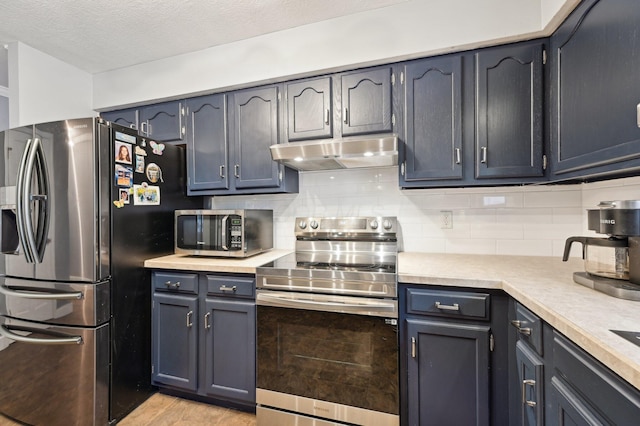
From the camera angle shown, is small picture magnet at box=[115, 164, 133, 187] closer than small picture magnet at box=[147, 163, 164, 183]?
Yes

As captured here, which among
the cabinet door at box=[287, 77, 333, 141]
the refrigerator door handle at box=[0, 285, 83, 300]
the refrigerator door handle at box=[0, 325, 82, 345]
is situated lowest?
the refrigerator door handle at box=[0, 325, 82, 345]

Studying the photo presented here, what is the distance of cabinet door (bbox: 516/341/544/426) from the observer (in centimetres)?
104

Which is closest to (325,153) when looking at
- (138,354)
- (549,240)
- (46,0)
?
(549,240)

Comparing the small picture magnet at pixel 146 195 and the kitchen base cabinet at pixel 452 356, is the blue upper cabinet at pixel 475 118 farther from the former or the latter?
the small picture magnet at pixel 146 195

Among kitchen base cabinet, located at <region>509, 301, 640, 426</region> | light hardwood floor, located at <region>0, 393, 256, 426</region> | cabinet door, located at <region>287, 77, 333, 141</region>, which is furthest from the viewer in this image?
cabinet door, located at <region>287, 77, 333, 141</region>

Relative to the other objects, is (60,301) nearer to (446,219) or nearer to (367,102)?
(367,102)

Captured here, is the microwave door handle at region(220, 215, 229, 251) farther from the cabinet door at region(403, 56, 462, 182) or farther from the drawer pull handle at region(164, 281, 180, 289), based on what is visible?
the cabinet door at region(403, 56, 462, 182)

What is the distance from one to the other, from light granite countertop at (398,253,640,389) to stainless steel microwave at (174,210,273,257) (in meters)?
1.02

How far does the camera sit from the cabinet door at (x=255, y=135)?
82.2 inches

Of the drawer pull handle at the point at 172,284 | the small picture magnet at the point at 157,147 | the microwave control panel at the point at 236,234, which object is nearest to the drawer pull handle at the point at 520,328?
the microwave control panel at the point at 236,234

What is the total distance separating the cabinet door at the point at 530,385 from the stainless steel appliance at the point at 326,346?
1.68ft

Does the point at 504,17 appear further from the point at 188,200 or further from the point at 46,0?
the point at 46,0

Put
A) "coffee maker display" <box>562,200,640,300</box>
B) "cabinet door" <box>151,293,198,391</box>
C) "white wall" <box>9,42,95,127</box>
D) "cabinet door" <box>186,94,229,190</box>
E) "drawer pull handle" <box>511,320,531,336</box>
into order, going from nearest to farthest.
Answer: "coffee maker display" <box>562,200,640,300</box> < "drawer pull handle" <box>511,320,531,336</box> < "cabinet door" <box>151,293,198,391</box> < "white wall" <box>9,42,95,127</box> < "cabinet door" <box>186,94,229,190</box>

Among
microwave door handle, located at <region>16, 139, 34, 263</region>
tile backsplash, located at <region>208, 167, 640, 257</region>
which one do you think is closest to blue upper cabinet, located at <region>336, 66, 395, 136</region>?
tile backsplash, located at <region>208, 167, 640, 257</region>
